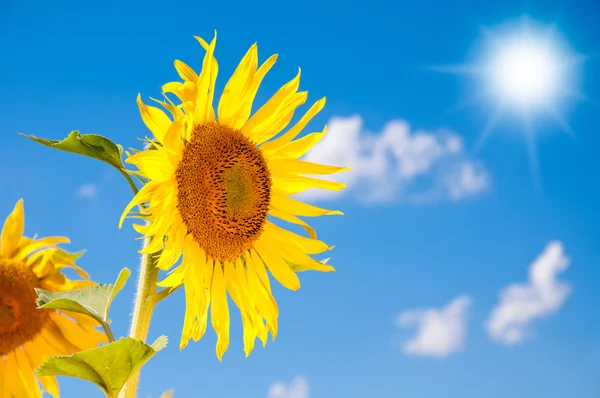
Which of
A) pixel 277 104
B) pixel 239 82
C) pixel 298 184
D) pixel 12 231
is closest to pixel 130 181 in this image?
pixel 239 82

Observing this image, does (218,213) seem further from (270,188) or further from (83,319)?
(83,319)

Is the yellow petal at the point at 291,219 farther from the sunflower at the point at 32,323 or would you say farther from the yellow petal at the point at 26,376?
the yellow petal at the point at 26,376

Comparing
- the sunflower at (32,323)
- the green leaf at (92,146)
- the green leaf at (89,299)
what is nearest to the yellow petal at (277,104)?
→ the green leaf at (92,146)

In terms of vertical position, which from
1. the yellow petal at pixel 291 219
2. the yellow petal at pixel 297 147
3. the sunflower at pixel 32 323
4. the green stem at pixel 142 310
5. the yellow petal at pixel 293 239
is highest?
the yellow petal at pixel 297 147

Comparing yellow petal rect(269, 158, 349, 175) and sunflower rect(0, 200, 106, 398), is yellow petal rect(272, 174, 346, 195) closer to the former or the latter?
yellow petal rect(269, 158, 349, 175)

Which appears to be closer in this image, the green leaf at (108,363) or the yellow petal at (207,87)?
the green leaf at (108,363)

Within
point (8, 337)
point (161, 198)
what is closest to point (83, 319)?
point (8, 337)

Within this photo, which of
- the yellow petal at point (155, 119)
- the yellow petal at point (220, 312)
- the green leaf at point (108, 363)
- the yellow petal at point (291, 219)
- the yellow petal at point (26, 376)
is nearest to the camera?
the green leaf at point (108, 363)
